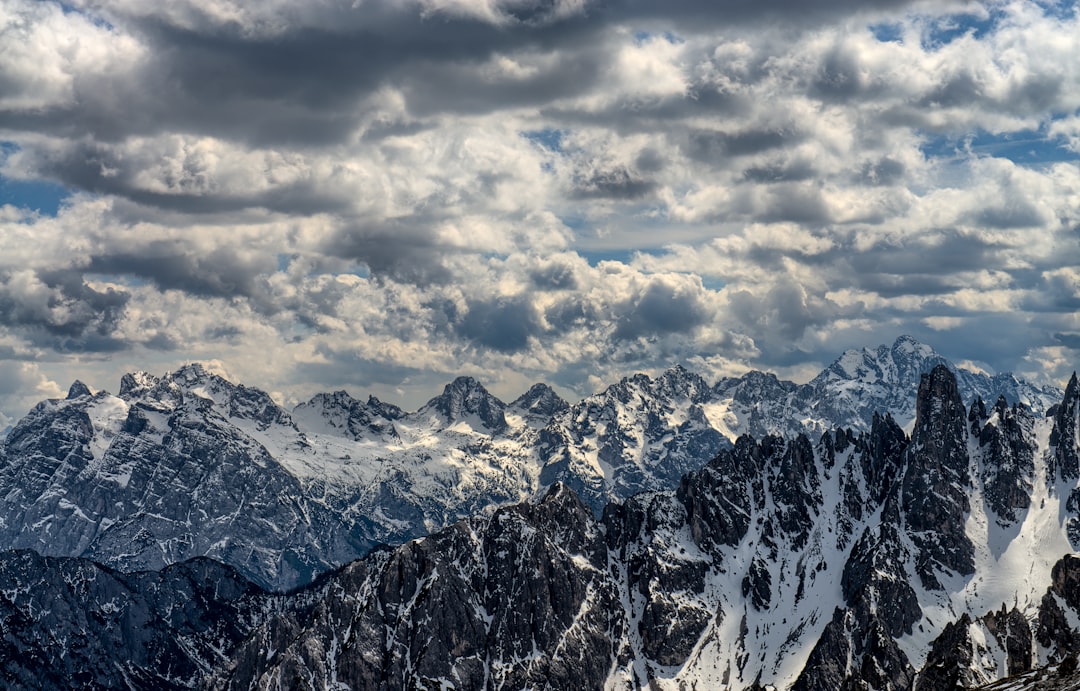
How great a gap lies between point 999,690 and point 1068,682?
21.6 m

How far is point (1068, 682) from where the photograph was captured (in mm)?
174250

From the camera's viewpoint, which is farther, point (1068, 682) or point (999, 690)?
point (999, 690)

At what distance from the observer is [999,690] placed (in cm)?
19450
